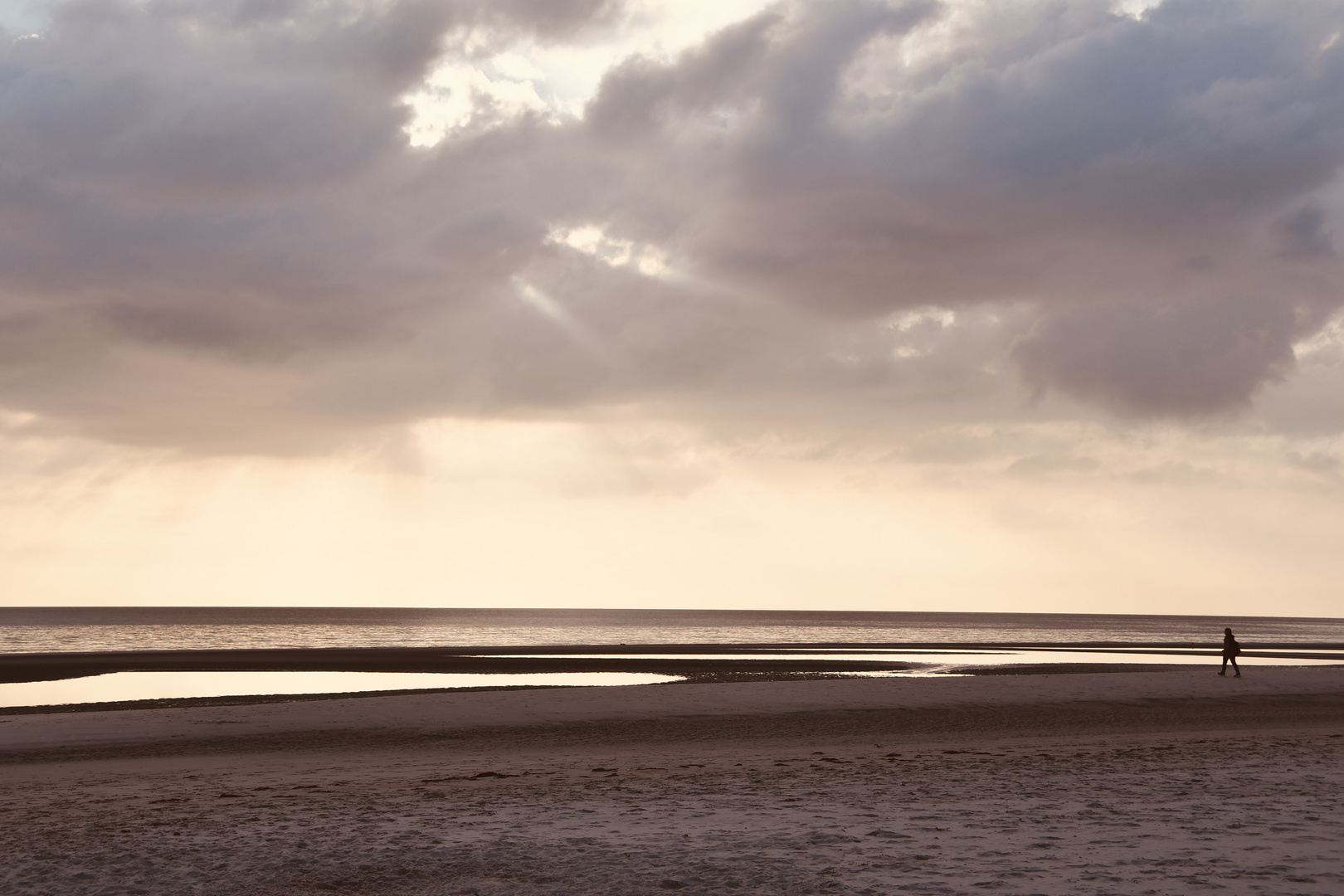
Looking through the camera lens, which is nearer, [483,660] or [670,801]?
[670,801]

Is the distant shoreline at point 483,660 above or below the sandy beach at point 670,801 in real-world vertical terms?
below

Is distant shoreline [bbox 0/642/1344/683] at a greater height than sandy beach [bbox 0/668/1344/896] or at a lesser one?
lesser

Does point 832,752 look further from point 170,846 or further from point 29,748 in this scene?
point 29,748

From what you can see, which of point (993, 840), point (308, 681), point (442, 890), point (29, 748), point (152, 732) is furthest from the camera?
point (308, 681)

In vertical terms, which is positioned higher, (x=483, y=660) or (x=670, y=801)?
(x=670, y=801)

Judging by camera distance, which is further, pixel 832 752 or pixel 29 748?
pixel 29 748

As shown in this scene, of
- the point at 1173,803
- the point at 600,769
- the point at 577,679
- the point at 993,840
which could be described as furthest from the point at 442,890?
the point at 577,679

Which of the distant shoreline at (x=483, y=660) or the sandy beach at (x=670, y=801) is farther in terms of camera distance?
the distant shoreline at (x=483, y=660)

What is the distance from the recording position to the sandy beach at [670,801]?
11.2 metres

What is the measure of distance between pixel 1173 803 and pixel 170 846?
44.0ft

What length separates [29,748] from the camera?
22.7 metres

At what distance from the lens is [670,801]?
15469 mm

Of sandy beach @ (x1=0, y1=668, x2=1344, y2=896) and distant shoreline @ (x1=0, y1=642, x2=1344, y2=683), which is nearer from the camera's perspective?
sandy beach @ (x1=0, y1=668, x2=1344, y2=896)

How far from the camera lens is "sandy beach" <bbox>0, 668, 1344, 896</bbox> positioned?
11.2 m
